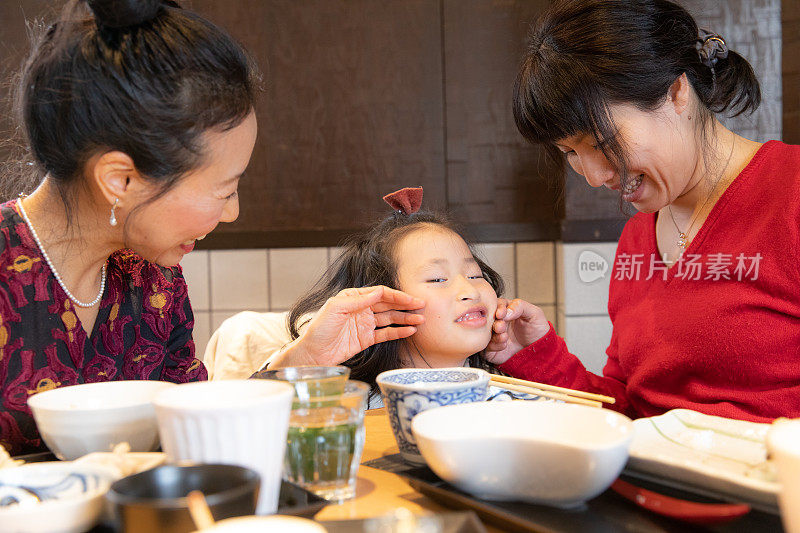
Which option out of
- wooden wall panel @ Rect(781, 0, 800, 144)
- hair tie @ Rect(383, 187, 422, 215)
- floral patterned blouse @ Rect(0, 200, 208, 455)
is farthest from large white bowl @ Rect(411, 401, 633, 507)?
wooden wall panel @ Rect(781, 0, 800, 144)

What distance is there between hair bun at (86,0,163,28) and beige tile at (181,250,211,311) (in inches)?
80.1

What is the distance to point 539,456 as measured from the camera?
69 centimetres

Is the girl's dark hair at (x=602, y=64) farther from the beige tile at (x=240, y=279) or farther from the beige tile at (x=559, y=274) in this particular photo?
the beige tile at (x=240, y=279)

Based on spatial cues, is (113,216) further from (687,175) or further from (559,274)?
(559,274)

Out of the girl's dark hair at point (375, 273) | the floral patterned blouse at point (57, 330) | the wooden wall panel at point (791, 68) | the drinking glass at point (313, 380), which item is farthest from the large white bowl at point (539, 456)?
the wooden wall panel at point (791, 68)

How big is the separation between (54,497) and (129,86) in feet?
2.22

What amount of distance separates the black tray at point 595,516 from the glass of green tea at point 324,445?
10cm

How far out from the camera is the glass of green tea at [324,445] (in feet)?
2.68

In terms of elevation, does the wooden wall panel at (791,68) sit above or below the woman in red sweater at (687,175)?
above

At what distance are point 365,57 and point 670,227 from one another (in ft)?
5.79

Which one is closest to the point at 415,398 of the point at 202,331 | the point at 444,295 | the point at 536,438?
the point at 536,438

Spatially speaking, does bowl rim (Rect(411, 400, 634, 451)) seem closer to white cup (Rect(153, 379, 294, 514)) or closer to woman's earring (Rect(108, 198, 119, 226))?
white cup (Rect(153, 379, 294, 514))

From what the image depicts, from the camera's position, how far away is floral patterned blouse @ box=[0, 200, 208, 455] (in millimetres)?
1188

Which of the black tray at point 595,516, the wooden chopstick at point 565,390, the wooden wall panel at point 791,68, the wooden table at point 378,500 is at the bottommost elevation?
the wooden table at point 378,500
